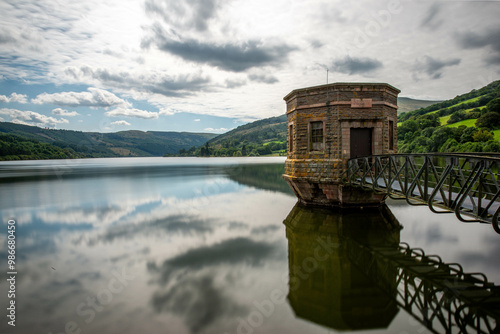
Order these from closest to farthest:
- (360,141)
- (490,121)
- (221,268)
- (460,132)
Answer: (221,268) → (360,141) → (490,121) → (460,132)

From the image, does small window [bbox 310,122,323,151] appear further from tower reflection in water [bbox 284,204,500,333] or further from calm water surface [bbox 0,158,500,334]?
tower reflection in water [bbox 284,204,500,333]

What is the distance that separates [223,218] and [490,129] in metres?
56.3

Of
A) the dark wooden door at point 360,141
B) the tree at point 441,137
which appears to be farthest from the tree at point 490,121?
the dark wooden door at point 360,141

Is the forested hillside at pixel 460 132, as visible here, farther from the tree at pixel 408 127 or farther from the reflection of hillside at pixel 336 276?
the reflection of hillside at pixel 336 276

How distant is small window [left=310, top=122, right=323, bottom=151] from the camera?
1534 centimetres

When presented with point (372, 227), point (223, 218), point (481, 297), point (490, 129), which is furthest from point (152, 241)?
point (490, 129)

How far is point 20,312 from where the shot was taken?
20.8ft

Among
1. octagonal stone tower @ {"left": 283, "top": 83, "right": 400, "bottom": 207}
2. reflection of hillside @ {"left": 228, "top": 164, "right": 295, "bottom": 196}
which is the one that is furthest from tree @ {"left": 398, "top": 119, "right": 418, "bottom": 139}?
octagonal stone tower @ {"left": 283, "top": 83, "right": 400, "bottom": 207}

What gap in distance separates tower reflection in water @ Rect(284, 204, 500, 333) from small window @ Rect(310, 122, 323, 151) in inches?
223

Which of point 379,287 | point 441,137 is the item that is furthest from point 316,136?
point 441,137

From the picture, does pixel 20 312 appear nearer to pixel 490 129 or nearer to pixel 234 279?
pixel 234 279

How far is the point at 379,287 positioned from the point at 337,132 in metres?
9.24

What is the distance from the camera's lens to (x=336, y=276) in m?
7.77

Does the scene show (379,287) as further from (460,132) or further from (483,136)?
(460,132)
